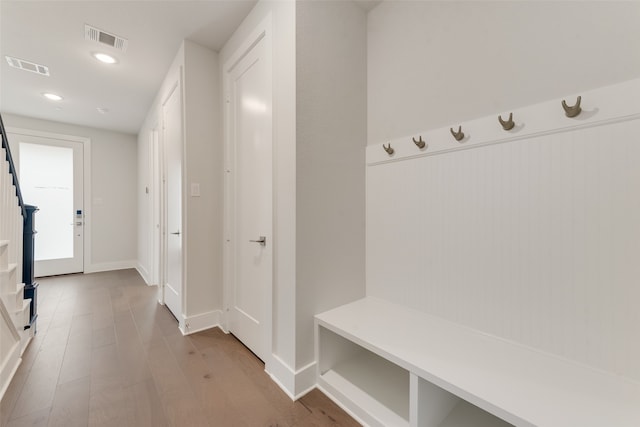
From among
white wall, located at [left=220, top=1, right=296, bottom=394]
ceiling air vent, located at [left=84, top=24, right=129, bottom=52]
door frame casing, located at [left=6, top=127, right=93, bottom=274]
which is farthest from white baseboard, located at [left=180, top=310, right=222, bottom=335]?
door frame casing, located at [left=6, top=127, right=93, bottom=274]

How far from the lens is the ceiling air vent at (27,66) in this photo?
2447mm

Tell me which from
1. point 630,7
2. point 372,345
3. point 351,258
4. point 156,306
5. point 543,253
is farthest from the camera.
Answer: point 156,306

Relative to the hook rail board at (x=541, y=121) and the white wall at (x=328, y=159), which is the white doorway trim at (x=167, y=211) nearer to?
the white wall at (x=328, y=159)

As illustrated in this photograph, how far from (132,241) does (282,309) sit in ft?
15.7

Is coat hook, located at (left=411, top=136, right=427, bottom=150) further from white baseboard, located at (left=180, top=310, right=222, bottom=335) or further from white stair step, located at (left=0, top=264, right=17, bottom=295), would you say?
white stair step, located at (left=0, top=264, right=17, bottom=295)

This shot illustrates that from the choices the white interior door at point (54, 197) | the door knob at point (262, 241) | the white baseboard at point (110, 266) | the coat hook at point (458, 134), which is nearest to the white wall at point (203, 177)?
the door knob at point (262, 241)

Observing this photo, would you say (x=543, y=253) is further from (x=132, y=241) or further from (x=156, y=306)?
(x=132, y=241)

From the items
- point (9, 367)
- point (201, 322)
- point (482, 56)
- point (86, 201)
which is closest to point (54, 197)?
point (86, 201)

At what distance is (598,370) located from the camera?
3.30ft

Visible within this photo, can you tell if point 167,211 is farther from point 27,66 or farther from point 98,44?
point 27,66

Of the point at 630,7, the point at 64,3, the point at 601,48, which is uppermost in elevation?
the point at 64,3

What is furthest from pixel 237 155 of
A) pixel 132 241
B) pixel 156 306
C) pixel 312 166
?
pixel 132 241

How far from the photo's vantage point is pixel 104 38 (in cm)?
217

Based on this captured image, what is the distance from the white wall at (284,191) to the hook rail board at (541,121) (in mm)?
784
